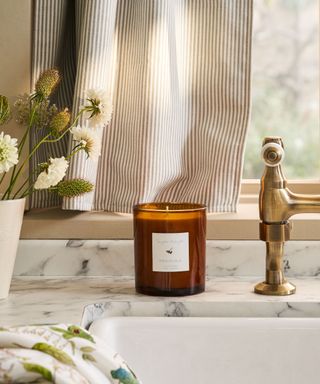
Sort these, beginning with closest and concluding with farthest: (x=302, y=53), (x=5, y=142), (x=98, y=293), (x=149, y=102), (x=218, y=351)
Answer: (x=5, y=142) < (x=218, y=351) < (x=98, y=293) < (x=149, y=102) < (x=302, y=53)

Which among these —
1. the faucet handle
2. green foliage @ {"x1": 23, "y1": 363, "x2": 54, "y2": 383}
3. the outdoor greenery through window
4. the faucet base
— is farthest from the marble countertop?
the outdoor greenery through window

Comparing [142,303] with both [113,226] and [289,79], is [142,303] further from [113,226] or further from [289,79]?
[289,79]

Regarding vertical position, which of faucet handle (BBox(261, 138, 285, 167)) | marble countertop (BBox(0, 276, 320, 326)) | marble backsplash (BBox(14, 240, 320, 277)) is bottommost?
marble countertop (BBox(0, 276, 320, 326))

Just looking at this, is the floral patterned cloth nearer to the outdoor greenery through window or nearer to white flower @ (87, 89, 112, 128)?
white flower @ (87, 89, 112, 128)

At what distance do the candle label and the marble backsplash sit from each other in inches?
6.2

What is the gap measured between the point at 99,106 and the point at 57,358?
0.49m

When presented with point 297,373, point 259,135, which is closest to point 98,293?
point 297,373

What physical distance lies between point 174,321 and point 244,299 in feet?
0.40

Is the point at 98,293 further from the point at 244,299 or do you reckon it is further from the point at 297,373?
the point at 297,373

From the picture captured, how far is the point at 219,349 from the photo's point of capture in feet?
4.10

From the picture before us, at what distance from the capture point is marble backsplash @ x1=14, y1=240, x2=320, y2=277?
1.46m

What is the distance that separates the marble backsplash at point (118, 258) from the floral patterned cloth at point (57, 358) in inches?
19.2

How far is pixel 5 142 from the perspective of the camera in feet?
3.76

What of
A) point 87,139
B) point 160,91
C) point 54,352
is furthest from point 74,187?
point 54,352
